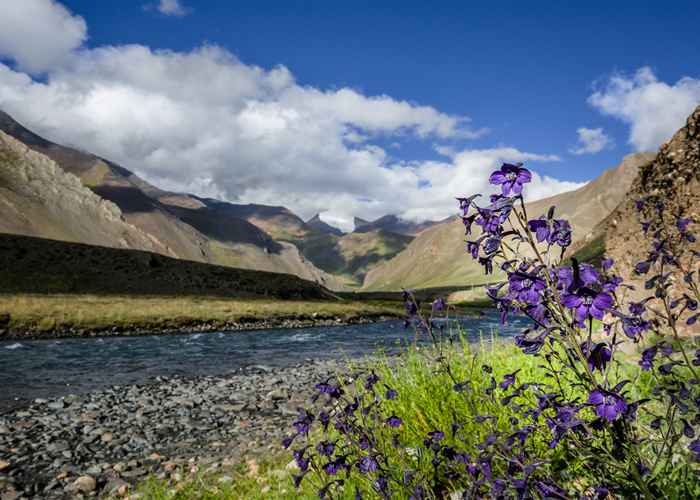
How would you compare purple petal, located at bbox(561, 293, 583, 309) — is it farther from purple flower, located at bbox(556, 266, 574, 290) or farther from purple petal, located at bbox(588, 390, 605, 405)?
purple petal, located at bbox(588, 390, 605, 405)

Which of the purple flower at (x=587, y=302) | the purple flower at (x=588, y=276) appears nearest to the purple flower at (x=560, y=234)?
the purple flower at (x=588, y=276)

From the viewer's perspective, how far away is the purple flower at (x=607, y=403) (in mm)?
2014

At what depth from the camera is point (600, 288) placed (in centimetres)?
206

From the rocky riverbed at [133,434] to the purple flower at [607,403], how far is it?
779 centimetres

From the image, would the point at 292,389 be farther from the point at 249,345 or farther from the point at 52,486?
the point at 249,345

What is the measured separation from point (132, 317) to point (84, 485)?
40436 mm

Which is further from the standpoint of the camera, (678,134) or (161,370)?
(161,370)

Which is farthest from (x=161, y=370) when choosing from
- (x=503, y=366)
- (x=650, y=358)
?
(x=650, y=358)

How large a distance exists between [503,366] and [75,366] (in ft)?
68.1

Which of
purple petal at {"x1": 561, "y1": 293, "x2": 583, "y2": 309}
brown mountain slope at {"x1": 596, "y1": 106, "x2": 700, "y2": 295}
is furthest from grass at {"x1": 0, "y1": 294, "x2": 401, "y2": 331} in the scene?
purple petal at {"x1": 561, "y1": 293, "x2": 583, "y2": 309}

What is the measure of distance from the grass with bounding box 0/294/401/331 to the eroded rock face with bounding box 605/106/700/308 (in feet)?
134

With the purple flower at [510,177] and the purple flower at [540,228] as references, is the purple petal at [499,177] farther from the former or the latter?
the purple flower at [540,228]

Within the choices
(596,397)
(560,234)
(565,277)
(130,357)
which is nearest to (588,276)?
(565,277)

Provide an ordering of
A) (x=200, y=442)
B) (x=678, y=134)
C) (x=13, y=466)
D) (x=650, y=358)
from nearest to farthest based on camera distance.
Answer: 1. (x=650, y=358)
2. (x=13, y=466)
3. (x=200, y=442)
4. (x=678, y=134)
